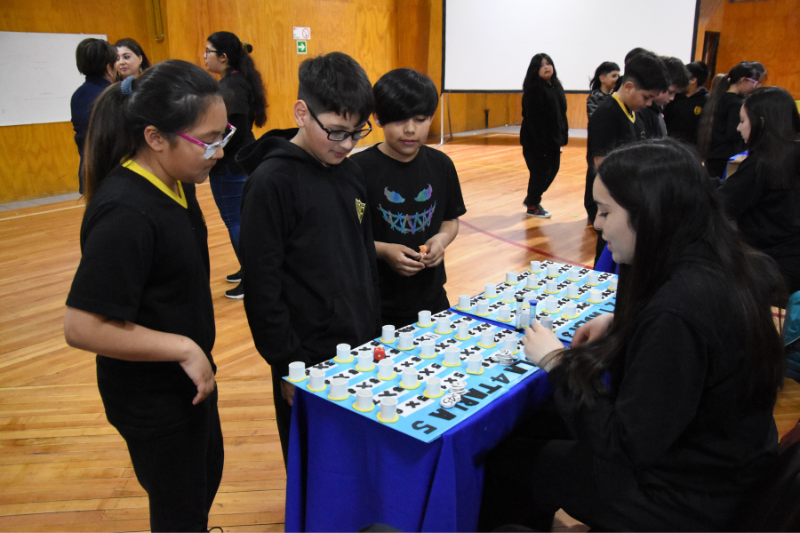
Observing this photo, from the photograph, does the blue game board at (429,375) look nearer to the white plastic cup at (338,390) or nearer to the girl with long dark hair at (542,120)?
the white plastic cup at (338,390)

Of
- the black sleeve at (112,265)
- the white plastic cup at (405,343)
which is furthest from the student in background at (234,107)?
the black sleeve at (112,265)

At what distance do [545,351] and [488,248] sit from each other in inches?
A: 144

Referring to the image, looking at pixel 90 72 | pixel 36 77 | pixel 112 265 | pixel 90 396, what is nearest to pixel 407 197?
pixel 112 265

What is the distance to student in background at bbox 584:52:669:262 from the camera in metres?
3.43

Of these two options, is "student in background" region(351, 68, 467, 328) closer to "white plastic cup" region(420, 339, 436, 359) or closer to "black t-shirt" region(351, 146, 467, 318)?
"black t-shirt" region(351, 146, 467, 318)

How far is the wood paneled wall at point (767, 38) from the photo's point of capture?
1230 centimetres

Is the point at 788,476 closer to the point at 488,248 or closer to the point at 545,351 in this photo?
the point at 545,351

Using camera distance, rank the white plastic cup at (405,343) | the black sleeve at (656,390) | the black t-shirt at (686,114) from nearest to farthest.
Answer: the black sleeve at (656,390)
the white plastic cup at (405,343)
the black t-shirt at (686,114)

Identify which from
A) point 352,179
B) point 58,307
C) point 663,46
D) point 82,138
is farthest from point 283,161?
point 663,46

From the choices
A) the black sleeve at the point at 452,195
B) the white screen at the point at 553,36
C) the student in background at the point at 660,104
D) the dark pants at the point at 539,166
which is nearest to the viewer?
the black sleeve at the point at 452,195

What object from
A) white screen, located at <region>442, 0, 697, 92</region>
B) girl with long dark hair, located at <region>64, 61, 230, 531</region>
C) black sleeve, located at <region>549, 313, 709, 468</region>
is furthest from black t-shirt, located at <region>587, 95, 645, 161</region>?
white screen, located at <region>442, 0, 697, 92</region>

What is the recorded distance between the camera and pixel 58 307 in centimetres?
383

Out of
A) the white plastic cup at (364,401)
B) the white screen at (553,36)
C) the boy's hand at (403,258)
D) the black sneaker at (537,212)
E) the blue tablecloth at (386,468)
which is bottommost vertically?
the black sneaker at (537,212)

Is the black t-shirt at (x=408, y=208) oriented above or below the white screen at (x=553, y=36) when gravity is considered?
below
